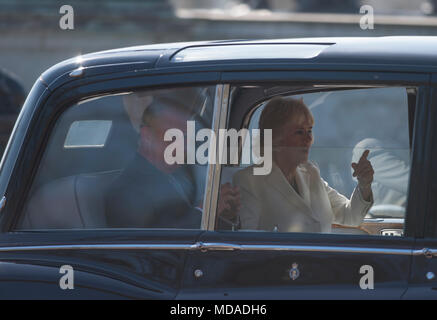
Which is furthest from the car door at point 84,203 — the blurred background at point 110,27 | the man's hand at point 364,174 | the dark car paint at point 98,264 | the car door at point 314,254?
the blurred background at point 110,27

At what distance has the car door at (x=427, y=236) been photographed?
2.48 m

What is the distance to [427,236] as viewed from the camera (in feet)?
8.29

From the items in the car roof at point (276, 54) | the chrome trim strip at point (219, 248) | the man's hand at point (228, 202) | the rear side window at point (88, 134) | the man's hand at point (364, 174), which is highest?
the car roof at point (276, 54)

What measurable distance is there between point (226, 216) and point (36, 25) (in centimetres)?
1805

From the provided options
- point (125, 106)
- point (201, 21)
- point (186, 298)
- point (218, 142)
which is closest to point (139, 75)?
point (125, 106)

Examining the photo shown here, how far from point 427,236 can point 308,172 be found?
53 cm

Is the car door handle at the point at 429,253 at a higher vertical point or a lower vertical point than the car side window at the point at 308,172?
lower

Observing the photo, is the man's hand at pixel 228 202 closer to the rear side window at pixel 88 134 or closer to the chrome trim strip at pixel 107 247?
the chrome trim strip at pixel 107 247

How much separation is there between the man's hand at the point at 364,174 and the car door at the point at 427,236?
0.31 metres

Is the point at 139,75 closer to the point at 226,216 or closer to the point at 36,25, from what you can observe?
the point at 226,216
